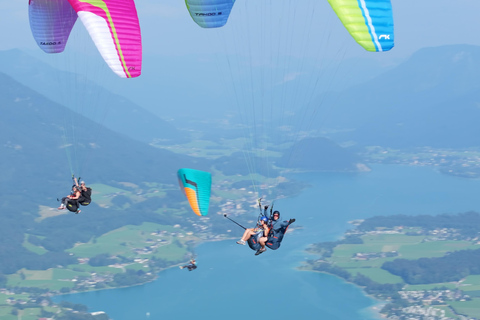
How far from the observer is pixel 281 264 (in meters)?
112

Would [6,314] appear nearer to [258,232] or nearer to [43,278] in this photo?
[43,278]

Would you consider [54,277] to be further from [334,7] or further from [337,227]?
[334,7]

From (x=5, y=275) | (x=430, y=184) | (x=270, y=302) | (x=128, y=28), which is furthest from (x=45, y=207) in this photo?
(x=128, y=28)

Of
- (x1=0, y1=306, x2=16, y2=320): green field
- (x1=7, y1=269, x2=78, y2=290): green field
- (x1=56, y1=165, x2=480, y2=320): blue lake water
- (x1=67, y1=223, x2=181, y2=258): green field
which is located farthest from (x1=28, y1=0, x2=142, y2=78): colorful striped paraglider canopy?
(x1=67, y1=223, x2=181, y2=258): green field

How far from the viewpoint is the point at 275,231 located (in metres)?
23.0

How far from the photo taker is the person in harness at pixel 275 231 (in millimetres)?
22594

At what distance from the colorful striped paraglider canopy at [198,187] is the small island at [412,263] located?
234 ft

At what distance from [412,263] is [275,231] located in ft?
322

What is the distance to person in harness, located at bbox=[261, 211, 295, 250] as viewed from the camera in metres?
22.6

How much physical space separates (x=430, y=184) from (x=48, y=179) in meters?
101

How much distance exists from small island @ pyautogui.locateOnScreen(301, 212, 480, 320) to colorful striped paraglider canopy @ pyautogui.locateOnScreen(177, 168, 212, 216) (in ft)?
234

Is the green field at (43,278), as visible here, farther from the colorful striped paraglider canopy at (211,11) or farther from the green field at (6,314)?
the colorful striped paraglider canopy at (211,11)

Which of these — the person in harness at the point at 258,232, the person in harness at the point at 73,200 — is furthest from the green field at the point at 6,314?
the person in harness at the point at 258,232

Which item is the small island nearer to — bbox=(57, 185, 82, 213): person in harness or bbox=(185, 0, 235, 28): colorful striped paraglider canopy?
bbox=(57, 185, 82, 213): person in harness
